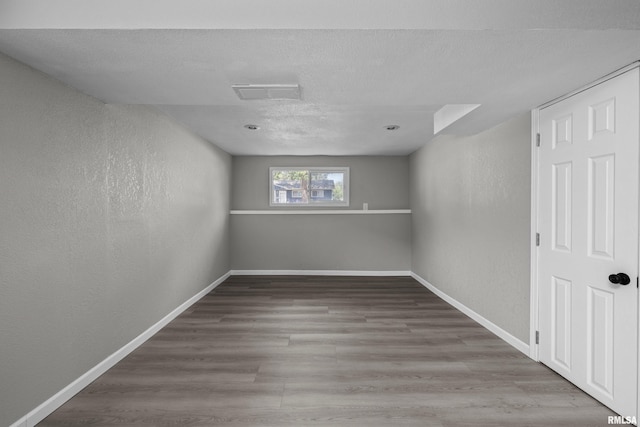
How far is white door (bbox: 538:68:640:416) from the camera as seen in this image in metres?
1.98

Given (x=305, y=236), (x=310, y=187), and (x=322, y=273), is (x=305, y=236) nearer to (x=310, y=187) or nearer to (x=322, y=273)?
(x=322, y=273)

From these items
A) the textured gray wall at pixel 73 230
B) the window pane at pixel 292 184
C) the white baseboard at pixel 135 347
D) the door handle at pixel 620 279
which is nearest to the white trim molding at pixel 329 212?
the window pane at pixel 292 184

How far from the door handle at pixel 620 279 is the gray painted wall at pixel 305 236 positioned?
14.7 feet

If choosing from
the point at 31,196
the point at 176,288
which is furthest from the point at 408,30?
the point at 176,288

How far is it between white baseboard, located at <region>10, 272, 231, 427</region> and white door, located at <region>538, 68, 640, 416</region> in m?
3.39

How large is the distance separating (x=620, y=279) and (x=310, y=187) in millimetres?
5058

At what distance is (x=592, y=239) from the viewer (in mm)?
2229

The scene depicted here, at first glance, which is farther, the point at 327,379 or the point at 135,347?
the point at 135,347

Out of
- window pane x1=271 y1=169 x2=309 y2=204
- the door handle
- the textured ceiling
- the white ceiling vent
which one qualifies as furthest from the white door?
window pane x1=271 y1=169 x2=309 y2=204

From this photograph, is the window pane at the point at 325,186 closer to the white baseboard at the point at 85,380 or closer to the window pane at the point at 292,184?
the window pane at the point at 292,184

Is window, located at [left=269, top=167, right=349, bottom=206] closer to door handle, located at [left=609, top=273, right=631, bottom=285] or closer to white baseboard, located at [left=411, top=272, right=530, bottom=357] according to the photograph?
white baseboard, located at [left=411, top=272, right=530, bottom=357]

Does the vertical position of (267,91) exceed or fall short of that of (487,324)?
it exceeds it

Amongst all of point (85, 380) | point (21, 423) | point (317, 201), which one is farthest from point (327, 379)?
point (317, 201)

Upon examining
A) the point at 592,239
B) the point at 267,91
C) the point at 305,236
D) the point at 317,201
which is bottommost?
the point at 305,236
